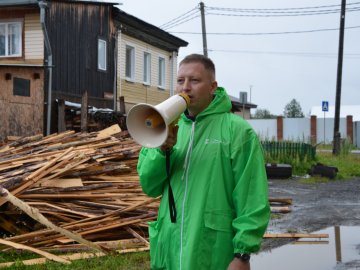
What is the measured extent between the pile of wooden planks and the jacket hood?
385cm

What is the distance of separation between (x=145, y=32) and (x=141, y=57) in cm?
118

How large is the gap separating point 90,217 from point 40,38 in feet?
47.7

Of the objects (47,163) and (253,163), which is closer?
(253,163)

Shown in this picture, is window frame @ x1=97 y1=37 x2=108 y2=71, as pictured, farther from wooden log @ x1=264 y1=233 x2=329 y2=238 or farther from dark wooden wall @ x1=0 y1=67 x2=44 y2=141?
wooden log @ x1=264 y1=233 x2=329 y2=238

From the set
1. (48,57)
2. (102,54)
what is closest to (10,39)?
(48,57)

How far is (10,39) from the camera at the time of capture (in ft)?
71.6

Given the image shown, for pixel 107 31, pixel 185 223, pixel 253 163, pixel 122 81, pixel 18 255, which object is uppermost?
pixel 107 31

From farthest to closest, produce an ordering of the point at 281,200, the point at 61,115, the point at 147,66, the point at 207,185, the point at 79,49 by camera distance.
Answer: the point at 147,66 < the point at 79,49 < the point at 61,115 < the point at 281,200 < the point at 207,185

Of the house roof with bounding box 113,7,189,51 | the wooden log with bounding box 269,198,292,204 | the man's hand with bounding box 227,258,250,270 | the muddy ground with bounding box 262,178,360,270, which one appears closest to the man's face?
the man's hand with bounding box 227,258,250,270

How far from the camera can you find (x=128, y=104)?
26.5m

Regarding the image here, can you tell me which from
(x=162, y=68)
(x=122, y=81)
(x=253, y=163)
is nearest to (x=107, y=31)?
(x=122, y=81)

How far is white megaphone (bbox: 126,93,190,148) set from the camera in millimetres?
3152

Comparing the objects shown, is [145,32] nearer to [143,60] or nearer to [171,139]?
[143,60]

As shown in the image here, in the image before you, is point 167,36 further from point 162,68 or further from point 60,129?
point 60,129
